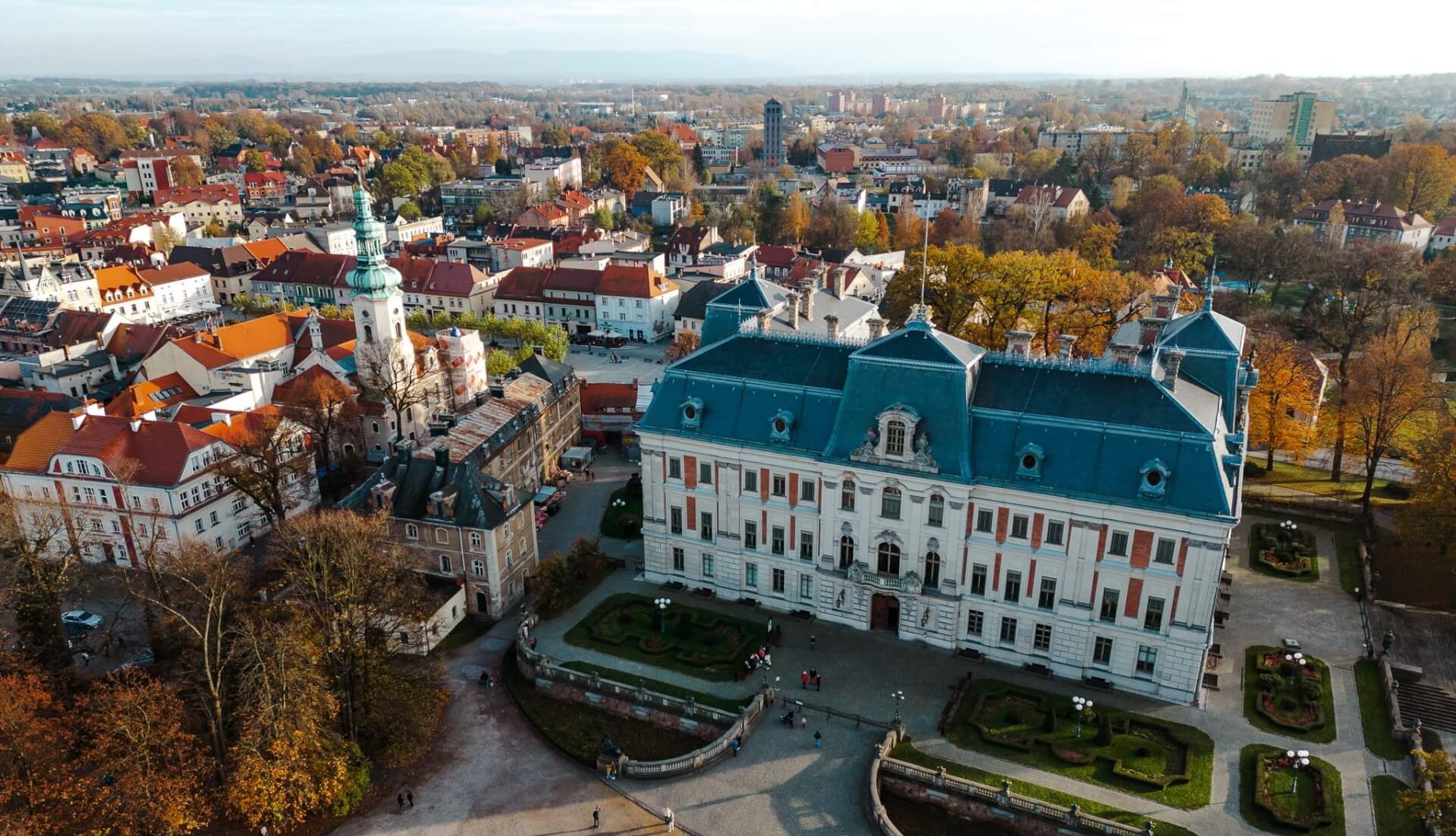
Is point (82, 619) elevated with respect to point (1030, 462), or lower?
lower

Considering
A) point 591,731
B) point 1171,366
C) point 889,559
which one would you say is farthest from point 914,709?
point 1171,366

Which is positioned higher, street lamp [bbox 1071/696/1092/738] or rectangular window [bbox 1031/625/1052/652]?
rectangular window [bbox 1031/625/1052/652]

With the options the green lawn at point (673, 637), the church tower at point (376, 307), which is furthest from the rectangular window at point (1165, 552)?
the church tower at point (376, 307)

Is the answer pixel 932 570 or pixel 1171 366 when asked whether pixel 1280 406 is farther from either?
pixel 932 570

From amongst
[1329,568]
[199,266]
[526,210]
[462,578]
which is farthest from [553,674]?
[526,210]

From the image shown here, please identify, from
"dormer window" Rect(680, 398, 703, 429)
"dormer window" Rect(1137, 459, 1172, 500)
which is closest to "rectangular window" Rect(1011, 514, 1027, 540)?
"dormer window" Rect(1137, 459, 1172, 500)

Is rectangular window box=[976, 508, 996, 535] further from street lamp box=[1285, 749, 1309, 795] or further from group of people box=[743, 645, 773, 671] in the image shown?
street lamp box=[1285, 749, 1309, 795]
